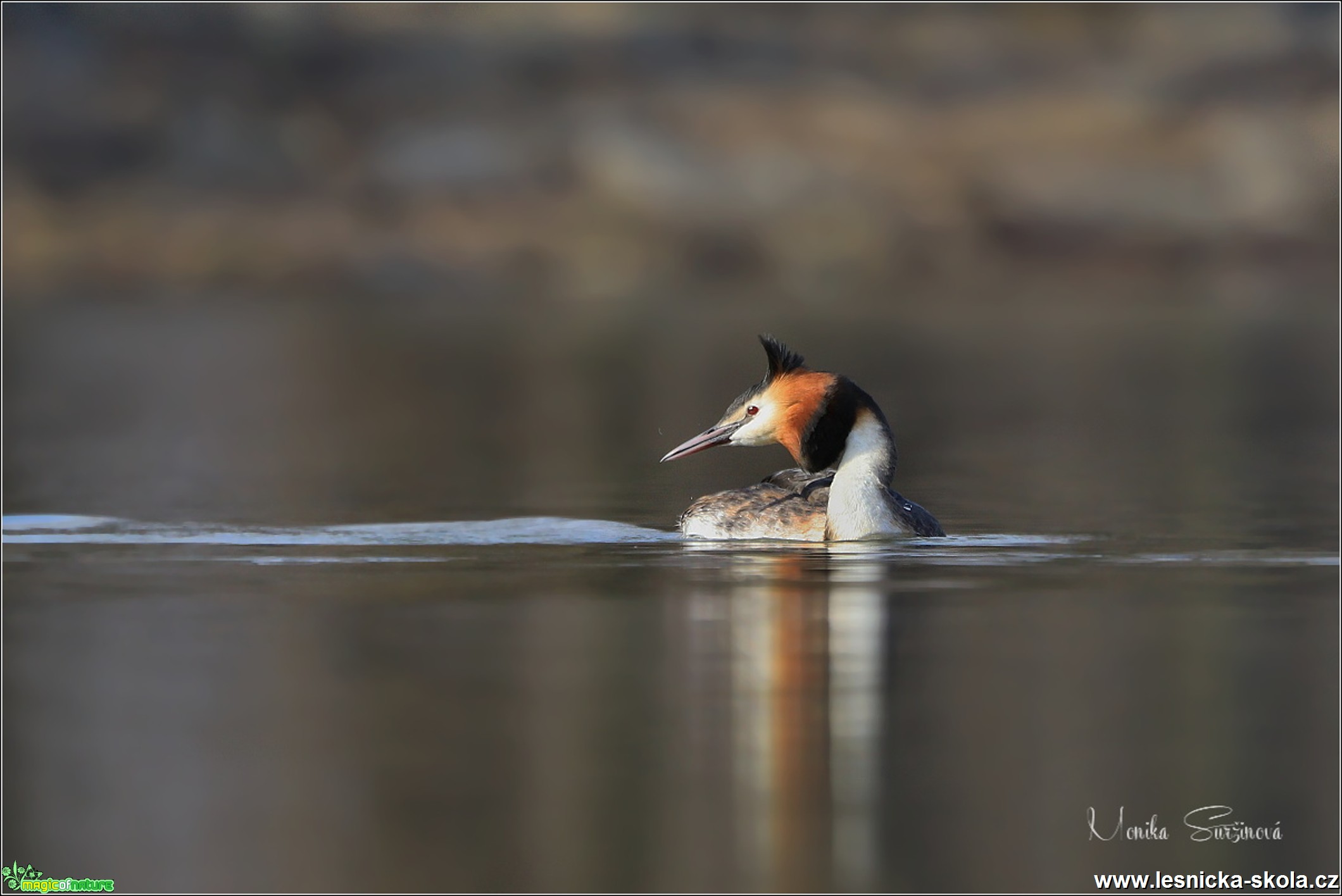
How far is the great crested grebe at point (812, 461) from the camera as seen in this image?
13.3 m

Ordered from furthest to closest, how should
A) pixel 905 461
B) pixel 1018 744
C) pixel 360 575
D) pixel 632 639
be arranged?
1. pixel 905 461
2. pixel 360 575
3. pixel 632 639
4. pixel 1018 744

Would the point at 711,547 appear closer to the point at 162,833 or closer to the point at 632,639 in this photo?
the point at 632,639

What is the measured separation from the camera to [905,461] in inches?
734

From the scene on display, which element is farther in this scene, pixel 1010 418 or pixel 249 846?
pixel 1010 418

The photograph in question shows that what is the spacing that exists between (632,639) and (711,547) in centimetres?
264

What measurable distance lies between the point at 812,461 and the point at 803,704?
159 inches

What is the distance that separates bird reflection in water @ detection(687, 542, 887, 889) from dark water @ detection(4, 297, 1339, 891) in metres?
0.02

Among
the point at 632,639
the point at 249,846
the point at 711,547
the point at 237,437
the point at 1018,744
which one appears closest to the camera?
the point at 249,846

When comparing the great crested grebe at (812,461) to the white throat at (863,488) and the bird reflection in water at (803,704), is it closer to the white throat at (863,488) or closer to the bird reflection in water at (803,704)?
the white throat at (863,488)

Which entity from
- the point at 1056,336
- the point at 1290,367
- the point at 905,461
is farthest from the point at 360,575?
the point at 1056,336

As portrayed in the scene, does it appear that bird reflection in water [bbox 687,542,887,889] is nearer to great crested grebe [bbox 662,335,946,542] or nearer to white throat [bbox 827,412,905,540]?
white throat [bbox 827,412,905,540]

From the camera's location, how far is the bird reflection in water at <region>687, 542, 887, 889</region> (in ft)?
26.2
